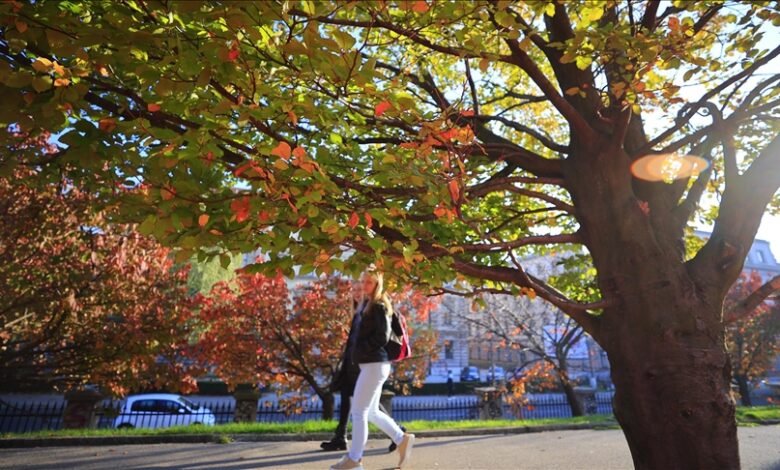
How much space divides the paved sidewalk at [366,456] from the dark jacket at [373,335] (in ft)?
4.91

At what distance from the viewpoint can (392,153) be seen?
3783 millimetres

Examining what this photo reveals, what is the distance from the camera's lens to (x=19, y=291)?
7875 mm

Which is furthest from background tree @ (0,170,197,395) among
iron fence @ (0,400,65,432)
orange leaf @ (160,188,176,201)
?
orange leaf @ (160,188,176,201)

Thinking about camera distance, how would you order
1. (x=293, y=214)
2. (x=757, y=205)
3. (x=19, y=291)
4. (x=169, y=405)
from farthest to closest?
(x=169, y=405) < (x=19, y=291) < (x=757, y=205) < (x=293, y=214)

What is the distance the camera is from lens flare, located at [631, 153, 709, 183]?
4.50 meters

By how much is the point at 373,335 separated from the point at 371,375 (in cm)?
39

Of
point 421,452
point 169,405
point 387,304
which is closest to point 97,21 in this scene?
point 387,304

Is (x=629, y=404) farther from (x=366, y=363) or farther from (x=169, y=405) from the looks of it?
(x=169, y=405)

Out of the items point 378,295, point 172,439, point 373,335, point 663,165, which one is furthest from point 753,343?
point 172,439

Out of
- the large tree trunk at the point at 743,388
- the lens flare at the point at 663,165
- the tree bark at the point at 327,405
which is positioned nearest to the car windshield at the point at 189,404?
the tree bark at the point at 327,405

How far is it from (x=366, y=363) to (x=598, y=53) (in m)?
3.48

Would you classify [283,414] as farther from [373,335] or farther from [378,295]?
[373,335]

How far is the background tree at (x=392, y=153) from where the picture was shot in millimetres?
2463

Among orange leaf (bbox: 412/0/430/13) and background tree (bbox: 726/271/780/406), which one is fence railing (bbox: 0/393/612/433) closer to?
background tree (bbox: 726/271/780/406)
